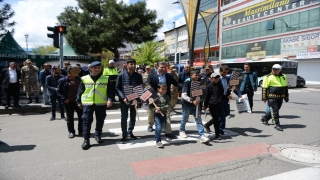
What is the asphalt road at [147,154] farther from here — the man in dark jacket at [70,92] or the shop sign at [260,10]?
the shop sign at [260,10]

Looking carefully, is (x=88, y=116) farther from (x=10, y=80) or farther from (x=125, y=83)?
(x=10, y=80)

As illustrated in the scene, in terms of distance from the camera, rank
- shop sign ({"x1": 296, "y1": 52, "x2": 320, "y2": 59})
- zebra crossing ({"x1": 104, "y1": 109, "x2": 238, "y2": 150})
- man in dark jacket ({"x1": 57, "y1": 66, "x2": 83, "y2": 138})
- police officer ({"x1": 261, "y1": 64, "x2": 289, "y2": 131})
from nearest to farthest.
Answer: zebra crossing ({"x1": 104, "y1": 109, "x2": 238, "y2": 150}) < man in dark jacket ({"x1": 57, "y1": 66, "x2": 83, "y2": 138}) < police officer ({"x1": 261, "y1": 64, "x2": 289, "y2": 131}) < shop sign ({"x1": 296, "y1": 52, "x2": 320, "y2": 59})

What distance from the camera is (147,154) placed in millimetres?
4629

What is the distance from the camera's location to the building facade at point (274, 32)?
29641 mm

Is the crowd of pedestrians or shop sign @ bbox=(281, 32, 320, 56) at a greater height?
shop sign @ bbox=(281, 32, 320, 56)

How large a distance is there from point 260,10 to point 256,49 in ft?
20.3

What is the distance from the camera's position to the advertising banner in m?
37.5

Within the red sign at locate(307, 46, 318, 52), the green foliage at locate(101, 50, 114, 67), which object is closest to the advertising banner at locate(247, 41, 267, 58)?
the red sign at locate(307, 46, 318, 52)

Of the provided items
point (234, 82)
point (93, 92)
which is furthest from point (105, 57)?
point (93, 92)

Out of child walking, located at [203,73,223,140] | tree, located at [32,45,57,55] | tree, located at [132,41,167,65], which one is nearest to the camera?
child walking, located at [203,73,223,140]

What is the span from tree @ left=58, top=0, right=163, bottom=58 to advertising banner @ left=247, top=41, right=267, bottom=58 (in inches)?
A: 980

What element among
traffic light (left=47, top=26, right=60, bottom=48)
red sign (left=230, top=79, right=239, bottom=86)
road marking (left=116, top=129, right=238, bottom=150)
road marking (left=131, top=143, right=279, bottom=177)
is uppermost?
traffic light (left=47, top=26, right=60, bottom=48)

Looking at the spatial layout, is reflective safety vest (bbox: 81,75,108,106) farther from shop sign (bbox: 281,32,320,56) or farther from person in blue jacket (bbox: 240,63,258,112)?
shop sign (bbox: 281,32,320,56)

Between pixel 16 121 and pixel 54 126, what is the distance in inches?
66.0
